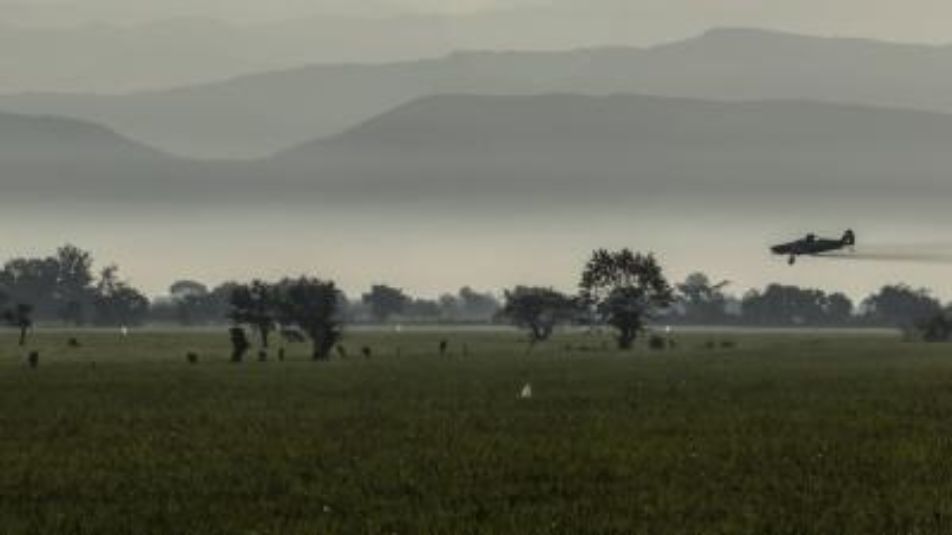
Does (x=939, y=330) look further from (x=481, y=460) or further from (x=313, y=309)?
(x=481, y=460)

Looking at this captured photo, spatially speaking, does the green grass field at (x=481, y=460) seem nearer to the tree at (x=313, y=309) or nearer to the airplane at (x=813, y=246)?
the airplane at (x=813, y=246)

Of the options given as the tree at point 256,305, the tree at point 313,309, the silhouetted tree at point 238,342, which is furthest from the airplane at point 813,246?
the tree at point 256,305

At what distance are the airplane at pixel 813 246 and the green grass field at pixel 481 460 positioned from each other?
5.87 metres

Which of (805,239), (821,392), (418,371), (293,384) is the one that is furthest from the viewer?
(418,371)

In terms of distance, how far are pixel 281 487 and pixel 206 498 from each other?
6.00 ft

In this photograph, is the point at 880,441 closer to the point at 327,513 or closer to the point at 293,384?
the point at 327,513

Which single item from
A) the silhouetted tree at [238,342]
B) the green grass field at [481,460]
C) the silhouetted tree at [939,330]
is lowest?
the green grass field at [481,460]

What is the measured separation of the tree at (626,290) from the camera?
151 m

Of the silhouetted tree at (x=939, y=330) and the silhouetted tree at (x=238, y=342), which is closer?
the silhouetted tree at (x=238, y=342)

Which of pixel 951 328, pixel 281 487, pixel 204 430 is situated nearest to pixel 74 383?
pixel 204 430

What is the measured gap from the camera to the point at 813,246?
6338 centimetres

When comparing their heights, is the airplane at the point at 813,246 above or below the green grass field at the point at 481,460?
above

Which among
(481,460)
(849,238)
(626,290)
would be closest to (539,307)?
(626,290)

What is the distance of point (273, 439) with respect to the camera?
37.2m
